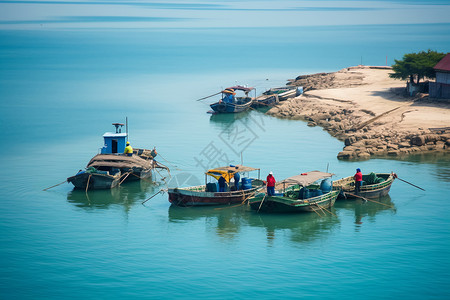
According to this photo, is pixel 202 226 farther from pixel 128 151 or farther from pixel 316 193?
pixel 128 151

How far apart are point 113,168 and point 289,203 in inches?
502

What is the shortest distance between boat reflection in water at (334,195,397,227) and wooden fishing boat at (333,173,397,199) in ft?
1.19

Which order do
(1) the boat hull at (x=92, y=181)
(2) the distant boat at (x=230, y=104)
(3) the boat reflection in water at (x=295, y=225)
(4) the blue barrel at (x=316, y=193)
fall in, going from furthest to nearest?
1. (2) the distant boat at (x=230, y=104)
2. (1) the boat hull at (x=92, y=181)
3. (4) the blue barrel at (x=316, y=193)
4. (3) the boat reflection in water at (x=295, y=225)

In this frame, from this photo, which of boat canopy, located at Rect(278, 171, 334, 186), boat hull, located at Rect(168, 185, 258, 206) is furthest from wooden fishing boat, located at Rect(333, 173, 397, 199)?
boat hull, located at Rect(168, 185, 258, 206)

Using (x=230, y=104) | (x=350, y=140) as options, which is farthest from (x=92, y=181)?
(x=230, y=104)

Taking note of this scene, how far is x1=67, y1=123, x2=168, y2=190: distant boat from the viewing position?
3819 cm

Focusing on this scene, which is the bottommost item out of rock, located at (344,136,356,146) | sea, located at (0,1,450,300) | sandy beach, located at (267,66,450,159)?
sea, located at (0,1,450,300)

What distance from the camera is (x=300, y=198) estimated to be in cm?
3397

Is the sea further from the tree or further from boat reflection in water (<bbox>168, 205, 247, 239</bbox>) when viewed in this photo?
the tree

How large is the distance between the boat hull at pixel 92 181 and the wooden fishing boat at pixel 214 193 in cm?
536

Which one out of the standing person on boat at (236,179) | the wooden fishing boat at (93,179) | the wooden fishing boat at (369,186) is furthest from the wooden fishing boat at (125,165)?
the wooden fishing boat at (369,186)

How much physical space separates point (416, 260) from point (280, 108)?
135 ft

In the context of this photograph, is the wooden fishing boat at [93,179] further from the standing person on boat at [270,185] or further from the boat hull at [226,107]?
the boat hull at [226,107]

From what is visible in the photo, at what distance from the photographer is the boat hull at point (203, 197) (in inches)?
1362
